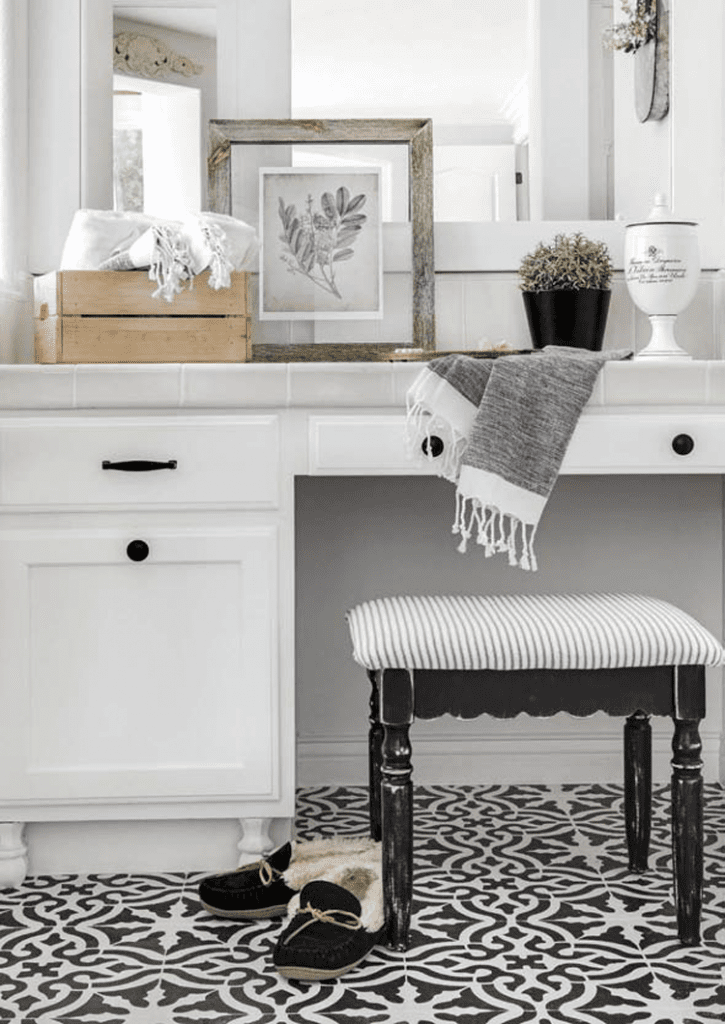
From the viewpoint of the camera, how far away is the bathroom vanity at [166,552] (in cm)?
193

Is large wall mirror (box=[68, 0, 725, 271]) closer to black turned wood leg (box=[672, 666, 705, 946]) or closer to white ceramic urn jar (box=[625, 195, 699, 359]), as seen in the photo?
white ceramic urn jar (box=[625, 195, 699, 359])

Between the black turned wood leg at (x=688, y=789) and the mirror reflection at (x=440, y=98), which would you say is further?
the mirror reflection at (x=440, y=98)

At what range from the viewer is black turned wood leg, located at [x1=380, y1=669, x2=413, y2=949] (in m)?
1.67

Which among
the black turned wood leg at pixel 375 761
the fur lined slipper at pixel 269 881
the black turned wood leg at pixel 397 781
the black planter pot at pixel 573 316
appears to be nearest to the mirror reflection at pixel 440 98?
the black planter pot at pixel 573 316

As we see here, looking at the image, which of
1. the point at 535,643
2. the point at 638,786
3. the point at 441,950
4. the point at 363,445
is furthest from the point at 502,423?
the point at 441,950

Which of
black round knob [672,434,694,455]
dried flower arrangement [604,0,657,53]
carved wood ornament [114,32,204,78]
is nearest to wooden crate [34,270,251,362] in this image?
Result: carved wood ornament [114,32,204,78]

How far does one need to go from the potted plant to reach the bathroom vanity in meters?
0.41

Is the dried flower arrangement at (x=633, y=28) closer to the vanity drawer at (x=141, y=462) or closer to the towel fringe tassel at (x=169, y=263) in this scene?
the towel fringe tassel at (x=169, y=263)

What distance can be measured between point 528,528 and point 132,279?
3.27 ft

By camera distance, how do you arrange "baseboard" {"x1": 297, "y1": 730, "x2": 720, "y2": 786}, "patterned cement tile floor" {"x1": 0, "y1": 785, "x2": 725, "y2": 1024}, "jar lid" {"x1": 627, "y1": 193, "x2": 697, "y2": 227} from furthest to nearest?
"baseboard" {"x1": 297, "y1": 730, "x2": 720, "y2": 786} < "jar lid" {"x1": 627, "y1": 193, "x2": 697, "y2": 227} < "patterned cement tile floor" {"x1": 0, "y1": 785, "x2": 725, "y2": 1024}

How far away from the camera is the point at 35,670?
76.2 inches

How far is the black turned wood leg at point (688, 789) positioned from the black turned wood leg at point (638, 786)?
29 cm

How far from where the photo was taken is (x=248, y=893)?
1.85m

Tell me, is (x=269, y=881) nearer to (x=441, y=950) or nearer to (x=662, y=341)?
(x=441, y=950)
